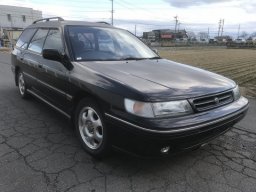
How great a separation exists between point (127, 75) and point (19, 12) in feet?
258

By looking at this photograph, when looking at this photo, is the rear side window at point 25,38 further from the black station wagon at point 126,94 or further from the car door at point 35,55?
the black station wagon at point 126,94

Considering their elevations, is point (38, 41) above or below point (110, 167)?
above

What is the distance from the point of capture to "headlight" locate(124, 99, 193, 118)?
8.92ft

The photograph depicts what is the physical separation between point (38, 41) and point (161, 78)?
2761 mm

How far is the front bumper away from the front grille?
0.07 m

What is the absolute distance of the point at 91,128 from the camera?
3424 millimetres

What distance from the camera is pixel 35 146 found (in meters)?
3.70

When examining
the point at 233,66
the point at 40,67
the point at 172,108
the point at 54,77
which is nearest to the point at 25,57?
the point at 40,67

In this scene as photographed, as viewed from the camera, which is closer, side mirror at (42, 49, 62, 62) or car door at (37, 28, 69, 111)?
side mirror at (42, 49, 62, 62)

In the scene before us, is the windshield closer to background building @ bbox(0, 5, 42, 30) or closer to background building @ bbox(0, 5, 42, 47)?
background building @ bbox(0, 5, 42, 47)

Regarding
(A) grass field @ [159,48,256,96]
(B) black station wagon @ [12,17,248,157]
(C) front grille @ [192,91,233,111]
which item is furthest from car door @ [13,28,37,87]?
(A) grass field @ [159,48,256,96]

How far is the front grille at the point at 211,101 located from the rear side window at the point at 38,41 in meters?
2.93

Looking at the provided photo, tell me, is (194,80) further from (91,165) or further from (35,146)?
(35,146)

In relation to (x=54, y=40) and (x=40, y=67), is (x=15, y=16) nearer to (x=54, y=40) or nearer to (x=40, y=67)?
(x=40, y=67)
